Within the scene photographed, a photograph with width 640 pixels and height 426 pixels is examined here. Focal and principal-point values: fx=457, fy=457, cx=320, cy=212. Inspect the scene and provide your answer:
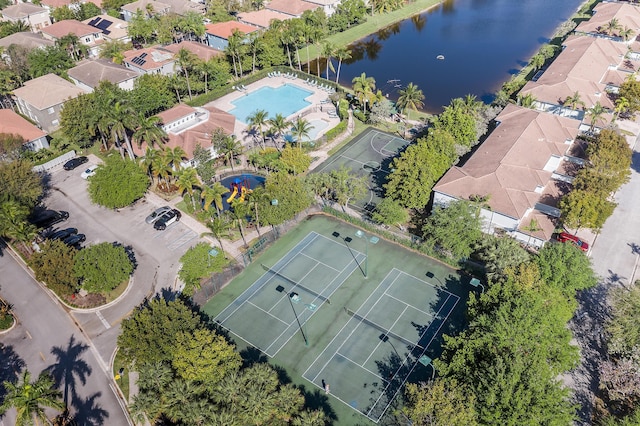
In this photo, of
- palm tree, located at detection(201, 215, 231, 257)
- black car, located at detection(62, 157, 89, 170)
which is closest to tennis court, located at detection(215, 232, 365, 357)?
palm tree, located at detection(201, 215, 231, 257)

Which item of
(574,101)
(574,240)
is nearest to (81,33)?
(574,101)

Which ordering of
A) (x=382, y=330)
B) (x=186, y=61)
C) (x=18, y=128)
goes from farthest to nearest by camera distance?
(x=186, y=61) < (x=18, y=128) < (x=382, y=330)

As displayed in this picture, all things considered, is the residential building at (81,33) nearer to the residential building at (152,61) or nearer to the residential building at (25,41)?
the residential building at (25,41)

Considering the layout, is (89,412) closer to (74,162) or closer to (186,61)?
(74,162)

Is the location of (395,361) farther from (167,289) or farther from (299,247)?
(167,289)

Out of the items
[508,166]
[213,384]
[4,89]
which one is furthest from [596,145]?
[4,89]

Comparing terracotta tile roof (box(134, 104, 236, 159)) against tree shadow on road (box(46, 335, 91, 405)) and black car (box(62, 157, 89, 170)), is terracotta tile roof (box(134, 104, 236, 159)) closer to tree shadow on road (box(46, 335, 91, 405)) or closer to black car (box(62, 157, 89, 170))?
black car (box(62, 157, 89, 170))
